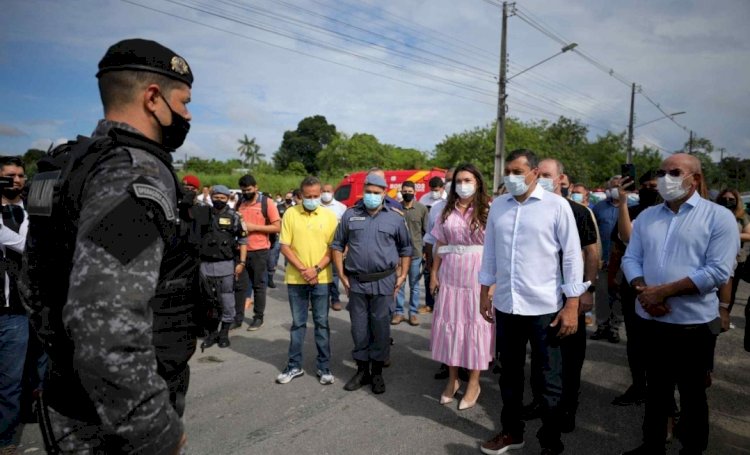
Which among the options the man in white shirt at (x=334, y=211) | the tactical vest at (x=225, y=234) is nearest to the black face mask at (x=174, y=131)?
the tactical vest at (x=225, y=234)

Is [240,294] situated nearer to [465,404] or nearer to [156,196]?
[465,404]

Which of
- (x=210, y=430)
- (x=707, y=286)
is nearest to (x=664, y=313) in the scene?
(x=707, y=286)

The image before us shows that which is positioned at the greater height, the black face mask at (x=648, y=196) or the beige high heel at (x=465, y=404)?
the black face mask at (x=648, y=196)

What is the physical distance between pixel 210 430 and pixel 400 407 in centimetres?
165

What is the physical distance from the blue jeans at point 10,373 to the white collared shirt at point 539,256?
3.61 metres

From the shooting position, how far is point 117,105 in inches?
59.3

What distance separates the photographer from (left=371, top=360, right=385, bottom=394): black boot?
446 centimetres

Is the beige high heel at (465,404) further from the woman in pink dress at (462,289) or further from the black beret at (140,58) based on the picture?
the black beret at (140,58)

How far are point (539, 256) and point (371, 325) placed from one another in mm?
2075

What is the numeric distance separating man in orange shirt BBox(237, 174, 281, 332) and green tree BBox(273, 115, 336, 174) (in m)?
81.2

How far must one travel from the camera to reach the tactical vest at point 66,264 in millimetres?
1356

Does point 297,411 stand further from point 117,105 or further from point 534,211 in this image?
point 117,105

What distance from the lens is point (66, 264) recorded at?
4.54 feet

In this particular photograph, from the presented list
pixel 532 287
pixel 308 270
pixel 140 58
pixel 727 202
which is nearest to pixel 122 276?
pixel 140 58
